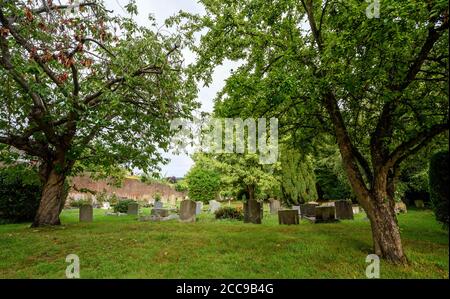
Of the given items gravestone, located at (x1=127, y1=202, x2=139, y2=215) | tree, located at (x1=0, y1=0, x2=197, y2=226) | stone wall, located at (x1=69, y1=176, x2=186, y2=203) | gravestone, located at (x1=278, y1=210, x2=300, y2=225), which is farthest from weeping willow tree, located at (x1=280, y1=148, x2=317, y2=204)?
stone wall, located at (x1=69, y1=176, x2=186, y2=203)

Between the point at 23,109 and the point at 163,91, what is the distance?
5.82 metres

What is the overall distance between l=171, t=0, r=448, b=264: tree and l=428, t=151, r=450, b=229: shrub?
406cm

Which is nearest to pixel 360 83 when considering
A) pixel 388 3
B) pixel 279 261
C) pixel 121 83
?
pixel 388 3

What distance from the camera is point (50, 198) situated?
12477 mm

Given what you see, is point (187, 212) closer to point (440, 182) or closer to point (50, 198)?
point (50, 198)

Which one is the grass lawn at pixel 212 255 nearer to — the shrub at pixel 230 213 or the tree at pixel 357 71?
the tree at pixel 357 71

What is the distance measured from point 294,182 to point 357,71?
21.5 meters

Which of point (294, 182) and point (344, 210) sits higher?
point (294, 182)

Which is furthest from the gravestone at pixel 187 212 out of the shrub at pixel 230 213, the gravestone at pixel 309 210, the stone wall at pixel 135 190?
the stone wall at pixel 135 190

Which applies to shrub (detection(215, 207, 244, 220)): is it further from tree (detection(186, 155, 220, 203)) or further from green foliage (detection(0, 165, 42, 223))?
tree (detection(186, 155, 220, 203))

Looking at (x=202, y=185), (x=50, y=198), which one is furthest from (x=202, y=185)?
(x=50, y=198)

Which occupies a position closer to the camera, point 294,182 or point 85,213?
point 85,213
